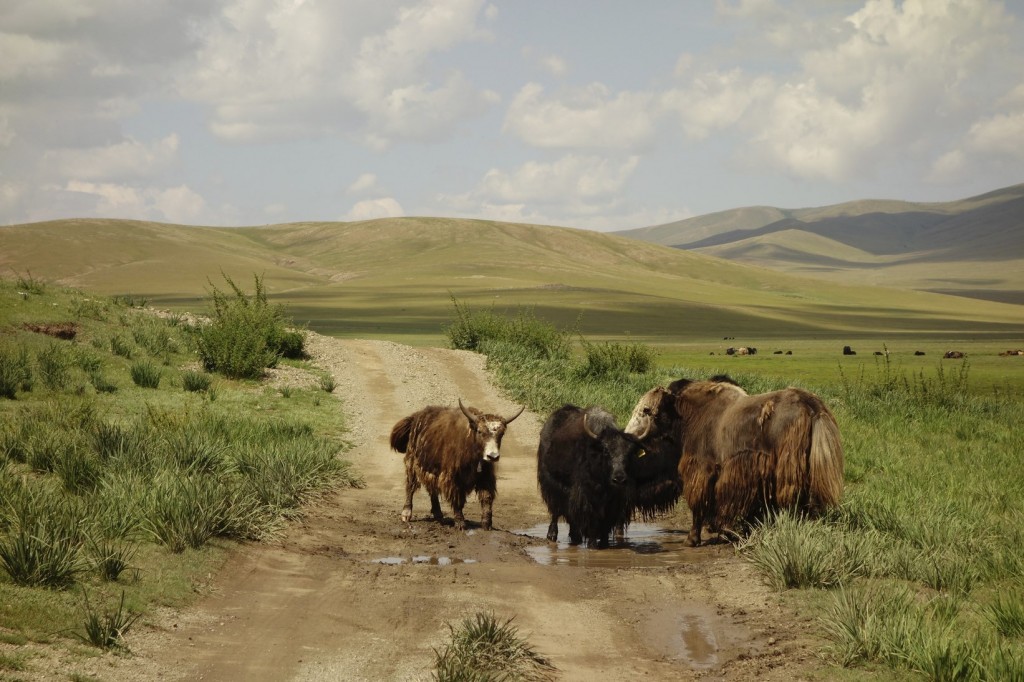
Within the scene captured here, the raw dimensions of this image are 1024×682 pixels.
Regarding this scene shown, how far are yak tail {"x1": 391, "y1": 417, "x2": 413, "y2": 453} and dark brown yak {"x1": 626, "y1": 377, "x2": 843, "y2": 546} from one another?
12.0ft

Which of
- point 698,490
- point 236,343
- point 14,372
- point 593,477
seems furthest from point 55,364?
point 698,490

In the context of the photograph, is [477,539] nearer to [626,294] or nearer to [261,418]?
[261,418]

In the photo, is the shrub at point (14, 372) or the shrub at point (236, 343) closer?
the shrub at point (14, 372)

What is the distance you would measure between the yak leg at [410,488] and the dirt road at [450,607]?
198 mm

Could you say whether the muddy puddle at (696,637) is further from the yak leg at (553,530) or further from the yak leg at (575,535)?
the yak leg at (553,530)

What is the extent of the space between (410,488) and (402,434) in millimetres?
1007

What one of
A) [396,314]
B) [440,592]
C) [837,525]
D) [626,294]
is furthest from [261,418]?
[626,294]

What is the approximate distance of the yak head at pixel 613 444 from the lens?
13.0 metres

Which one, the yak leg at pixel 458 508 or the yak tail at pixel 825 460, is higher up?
the yak tail at pixel 825 460

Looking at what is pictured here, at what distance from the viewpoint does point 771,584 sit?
33.2 feet

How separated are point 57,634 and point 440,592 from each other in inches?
147

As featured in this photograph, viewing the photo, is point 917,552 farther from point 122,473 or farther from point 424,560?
point 122,473

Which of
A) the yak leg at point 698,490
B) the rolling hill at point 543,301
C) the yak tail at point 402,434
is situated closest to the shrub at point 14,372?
the yak tail at point 402,434

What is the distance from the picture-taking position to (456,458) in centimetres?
1427
